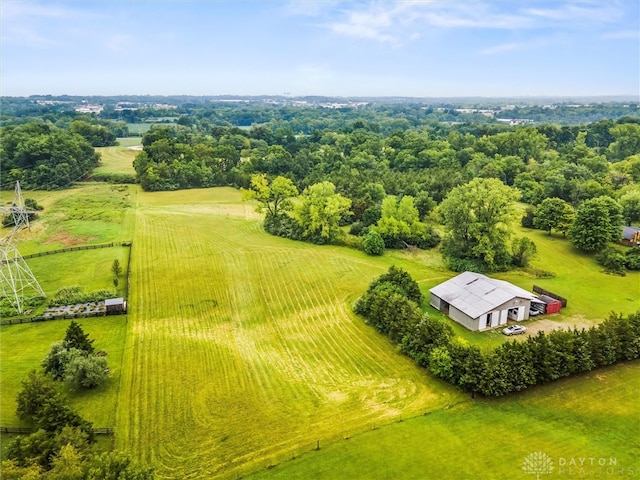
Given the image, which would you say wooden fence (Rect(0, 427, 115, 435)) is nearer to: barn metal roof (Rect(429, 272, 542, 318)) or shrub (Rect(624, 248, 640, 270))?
barn metal roof (Rect(429, 272, 542, 318))

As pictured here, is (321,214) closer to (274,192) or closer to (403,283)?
(274,192)

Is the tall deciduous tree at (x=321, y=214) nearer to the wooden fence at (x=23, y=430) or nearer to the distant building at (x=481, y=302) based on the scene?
the distant building at (x=481, y=302)

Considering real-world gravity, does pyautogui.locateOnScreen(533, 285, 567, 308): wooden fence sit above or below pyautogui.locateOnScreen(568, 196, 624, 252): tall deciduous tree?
below

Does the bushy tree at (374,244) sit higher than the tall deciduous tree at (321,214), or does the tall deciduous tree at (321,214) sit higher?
the tall deciduous tree at (321,214)

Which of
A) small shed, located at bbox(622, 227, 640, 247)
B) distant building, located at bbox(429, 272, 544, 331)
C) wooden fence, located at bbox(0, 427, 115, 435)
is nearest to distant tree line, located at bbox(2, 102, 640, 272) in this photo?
small shed, located at bbox(622, 227, 640, 247)

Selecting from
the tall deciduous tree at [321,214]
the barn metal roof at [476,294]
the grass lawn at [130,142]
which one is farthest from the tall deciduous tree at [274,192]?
the grass lawn at [130,142]

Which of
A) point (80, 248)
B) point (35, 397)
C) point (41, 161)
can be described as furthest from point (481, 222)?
point (41, 161)
